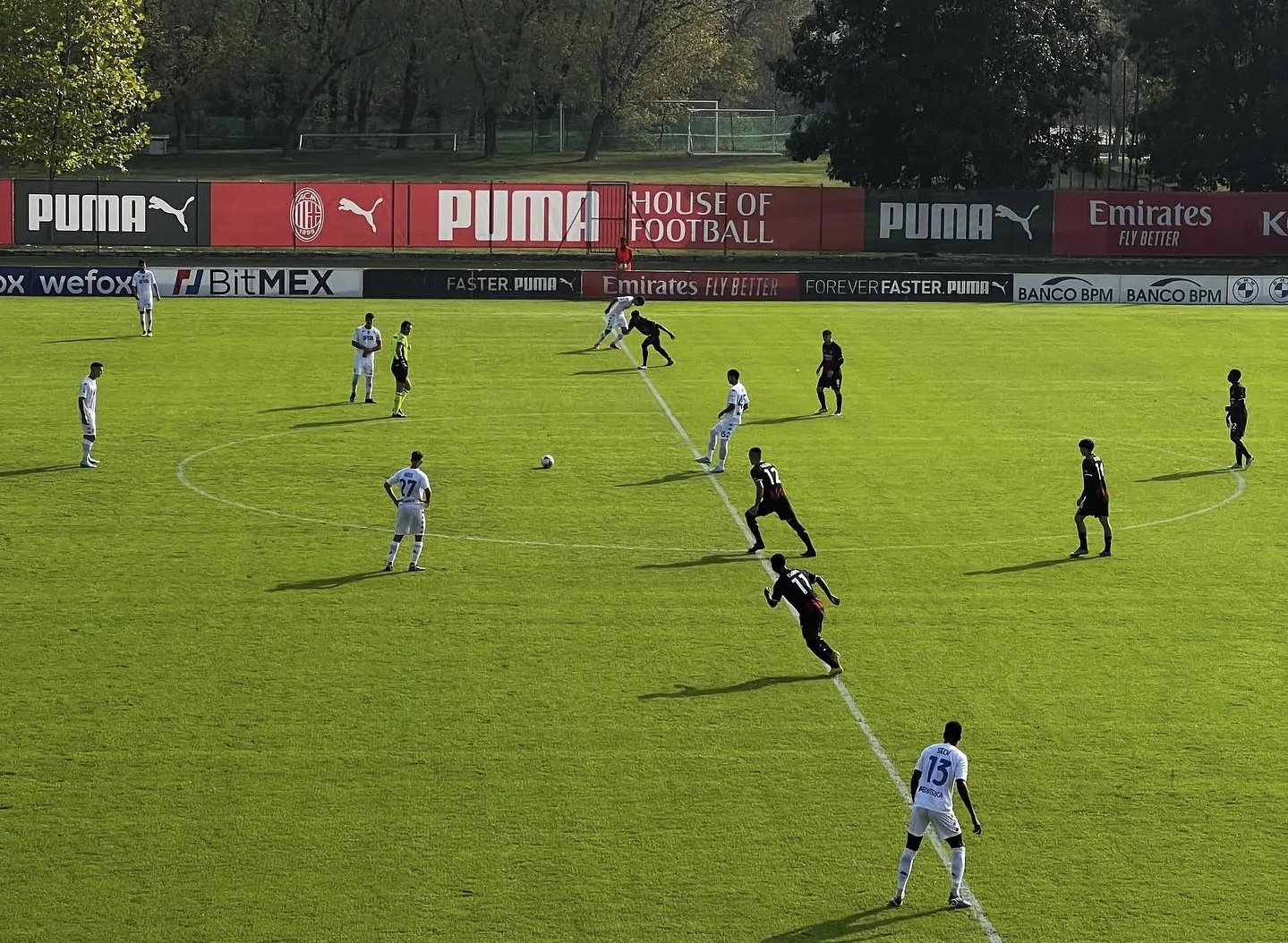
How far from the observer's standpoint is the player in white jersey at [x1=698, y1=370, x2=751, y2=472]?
3122 centimetres

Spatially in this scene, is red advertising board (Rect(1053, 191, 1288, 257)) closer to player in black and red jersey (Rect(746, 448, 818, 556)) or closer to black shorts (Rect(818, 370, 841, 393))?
black shorts (Rect(818, 370, 841, 393))

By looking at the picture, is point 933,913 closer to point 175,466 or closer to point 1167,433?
point 175,466

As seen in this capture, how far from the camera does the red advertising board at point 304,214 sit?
73188 millimetres

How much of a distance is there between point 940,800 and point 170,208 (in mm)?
64512

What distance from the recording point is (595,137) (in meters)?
114

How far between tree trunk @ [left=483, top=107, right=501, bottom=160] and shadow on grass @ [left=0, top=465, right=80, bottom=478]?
81.0 m

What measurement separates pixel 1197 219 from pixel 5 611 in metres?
66.5

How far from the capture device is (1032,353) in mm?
51594

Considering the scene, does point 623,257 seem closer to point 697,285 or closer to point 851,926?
point 697,285

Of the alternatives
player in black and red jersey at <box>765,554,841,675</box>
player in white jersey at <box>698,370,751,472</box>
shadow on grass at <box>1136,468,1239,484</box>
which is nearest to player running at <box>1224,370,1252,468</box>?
shadow on grass at <box>1136,468,1239,484</box>

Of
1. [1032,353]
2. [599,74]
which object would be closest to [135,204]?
[1032,353]

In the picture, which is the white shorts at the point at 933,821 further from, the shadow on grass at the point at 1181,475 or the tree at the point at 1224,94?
the tree at the point at 1224,94

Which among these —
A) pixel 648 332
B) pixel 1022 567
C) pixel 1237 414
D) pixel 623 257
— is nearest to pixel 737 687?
pixel 1022 567

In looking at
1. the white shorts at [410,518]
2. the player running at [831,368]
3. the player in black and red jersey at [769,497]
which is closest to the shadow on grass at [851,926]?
the player in black and red jersey at [769,497]
